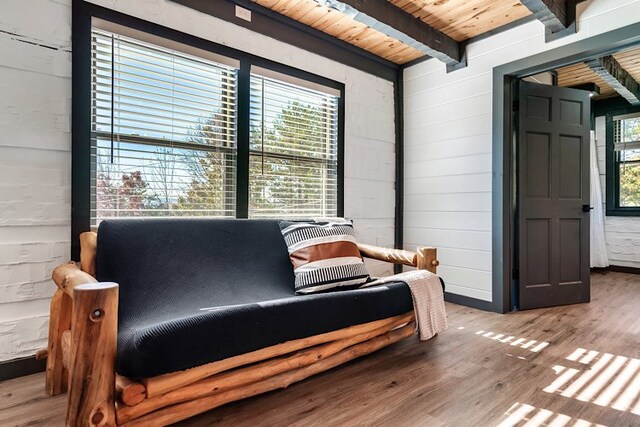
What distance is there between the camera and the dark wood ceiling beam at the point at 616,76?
3758 millimetres

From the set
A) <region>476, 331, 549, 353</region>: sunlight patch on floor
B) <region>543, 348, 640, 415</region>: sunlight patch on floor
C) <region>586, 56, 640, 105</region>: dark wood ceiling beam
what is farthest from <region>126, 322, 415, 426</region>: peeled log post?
<region>586, 56, 640, 105</region>: dark wood ceiling beam

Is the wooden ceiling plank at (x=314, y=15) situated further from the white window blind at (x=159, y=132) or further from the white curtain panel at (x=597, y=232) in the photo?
the white curtain panel at (x=597, y=232)

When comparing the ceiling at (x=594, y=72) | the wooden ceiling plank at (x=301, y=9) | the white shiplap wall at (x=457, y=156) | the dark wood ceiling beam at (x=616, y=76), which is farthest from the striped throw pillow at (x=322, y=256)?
the ceiling at (x=594, y=72)

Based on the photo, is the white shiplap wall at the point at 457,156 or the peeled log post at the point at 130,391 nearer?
the peeled log post at the point at 130,391

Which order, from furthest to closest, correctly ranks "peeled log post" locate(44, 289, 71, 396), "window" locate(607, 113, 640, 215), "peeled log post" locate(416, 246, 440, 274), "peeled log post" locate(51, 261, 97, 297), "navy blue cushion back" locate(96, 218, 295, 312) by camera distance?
"window" locate(607, 113, 640, 215), "peeled log post" locate(416, 246, 440, 274), "navy blue cushion back" locate(96, 218, 295, 312), "peeled log post" locate(44, 289, 71, 396), "peeled log post" locate(51, 261, 97, 297)

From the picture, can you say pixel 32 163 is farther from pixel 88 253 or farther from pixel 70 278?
pixel 70 278

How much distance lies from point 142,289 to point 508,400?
1.90 metres

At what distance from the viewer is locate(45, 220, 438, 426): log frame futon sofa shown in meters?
1.20

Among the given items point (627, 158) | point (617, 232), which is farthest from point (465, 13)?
point (617, 232)

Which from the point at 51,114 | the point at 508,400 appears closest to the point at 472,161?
the point at 508,400

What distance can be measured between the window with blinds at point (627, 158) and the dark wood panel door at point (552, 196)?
103 inches

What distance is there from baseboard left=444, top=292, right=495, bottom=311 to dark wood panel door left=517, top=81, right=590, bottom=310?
27cm

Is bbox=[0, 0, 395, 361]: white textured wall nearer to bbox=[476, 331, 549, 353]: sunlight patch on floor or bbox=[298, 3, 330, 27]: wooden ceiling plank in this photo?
bbox=[298, 3, 330, 27]: wooden ceiling plank

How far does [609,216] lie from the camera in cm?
541
